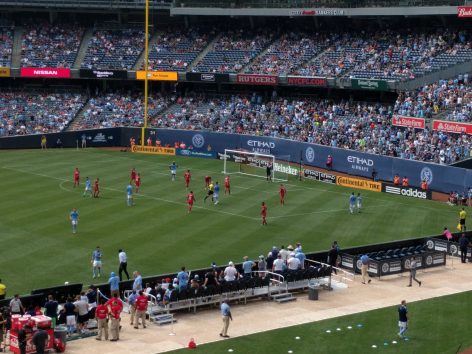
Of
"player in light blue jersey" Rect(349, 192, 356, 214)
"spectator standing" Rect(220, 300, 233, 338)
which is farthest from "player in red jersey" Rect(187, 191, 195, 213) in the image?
"spectator standing" Rect(220, 300, 233, 338)

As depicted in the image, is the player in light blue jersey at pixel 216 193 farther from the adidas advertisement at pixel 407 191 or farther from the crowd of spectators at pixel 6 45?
the crowd of spectators at pixel 6 45

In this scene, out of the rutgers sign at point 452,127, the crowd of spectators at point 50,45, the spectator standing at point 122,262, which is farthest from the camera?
the crowd of spectators at point 50,45

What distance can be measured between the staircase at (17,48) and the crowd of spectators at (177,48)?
12323mm

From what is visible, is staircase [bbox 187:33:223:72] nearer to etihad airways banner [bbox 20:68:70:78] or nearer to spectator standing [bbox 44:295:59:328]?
etihad airways banner [bbox 20:68:70:78]

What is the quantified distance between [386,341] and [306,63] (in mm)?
51790

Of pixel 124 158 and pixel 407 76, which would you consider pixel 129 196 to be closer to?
pixel 124 158

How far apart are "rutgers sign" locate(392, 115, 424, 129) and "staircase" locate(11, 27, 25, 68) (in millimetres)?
37754

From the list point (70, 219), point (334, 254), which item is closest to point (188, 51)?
point (70, 219)

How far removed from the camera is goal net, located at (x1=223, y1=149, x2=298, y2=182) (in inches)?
2469

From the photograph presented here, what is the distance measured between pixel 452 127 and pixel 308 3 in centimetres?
2311

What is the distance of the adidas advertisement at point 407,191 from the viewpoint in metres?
54.8

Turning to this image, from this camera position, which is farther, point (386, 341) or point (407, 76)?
point (407, 76)

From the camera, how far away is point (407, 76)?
6862 cm

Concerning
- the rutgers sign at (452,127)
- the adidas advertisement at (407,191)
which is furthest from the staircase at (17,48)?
the rutgers sign at (452,127)
